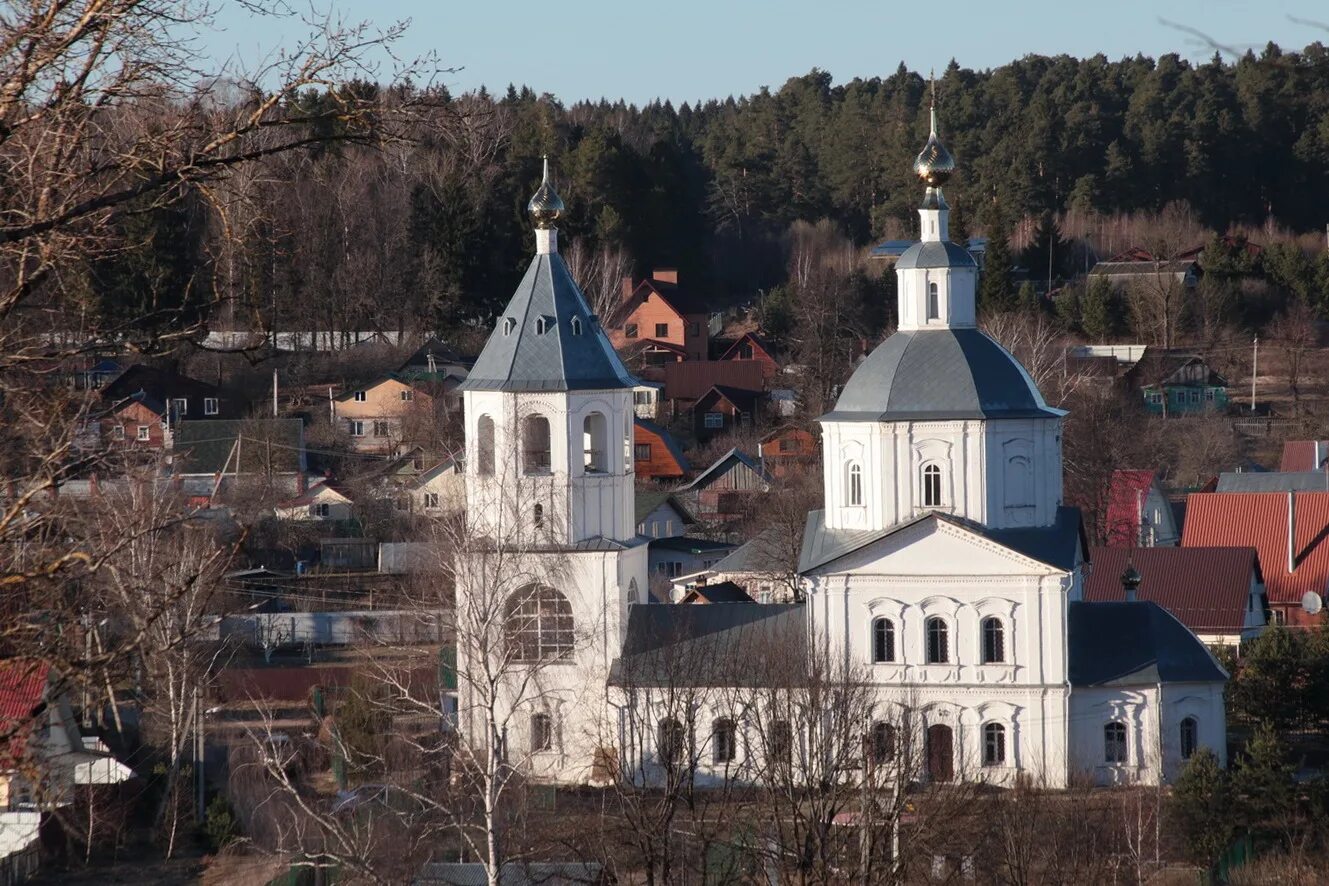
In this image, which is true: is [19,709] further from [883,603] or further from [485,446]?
[883,603]

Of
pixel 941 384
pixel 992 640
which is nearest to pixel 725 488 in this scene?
pixel 941 384

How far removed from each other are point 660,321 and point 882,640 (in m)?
32.7

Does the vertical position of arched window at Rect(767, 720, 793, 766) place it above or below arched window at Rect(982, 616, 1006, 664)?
below

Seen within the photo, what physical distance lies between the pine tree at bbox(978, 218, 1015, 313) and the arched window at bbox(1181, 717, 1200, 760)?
28.6 meters

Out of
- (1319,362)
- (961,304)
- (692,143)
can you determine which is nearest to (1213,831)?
(961,304)

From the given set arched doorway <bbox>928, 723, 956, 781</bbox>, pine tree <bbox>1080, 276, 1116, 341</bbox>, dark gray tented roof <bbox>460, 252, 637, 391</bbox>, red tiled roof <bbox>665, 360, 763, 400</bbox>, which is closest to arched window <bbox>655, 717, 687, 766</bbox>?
arched doorway <bbox>928, 723, 956, 781</bbox>

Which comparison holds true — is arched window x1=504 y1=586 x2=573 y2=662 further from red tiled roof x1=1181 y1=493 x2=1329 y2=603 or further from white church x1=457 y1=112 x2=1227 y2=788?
red tiled roof x1=1181 y1=493 x2=1329 y2=603

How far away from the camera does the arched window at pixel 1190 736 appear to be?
25266mm

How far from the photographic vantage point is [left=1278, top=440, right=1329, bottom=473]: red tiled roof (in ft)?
147

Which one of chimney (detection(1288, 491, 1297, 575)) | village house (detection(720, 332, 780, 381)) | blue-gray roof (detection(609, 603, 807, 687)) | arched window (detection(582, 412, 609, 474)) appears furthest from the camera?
village house (detection(720, 332, 780, 381))

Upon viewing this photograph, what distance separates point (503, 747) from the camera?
61.3 feet

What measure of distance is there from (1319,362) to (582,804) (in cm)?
3773

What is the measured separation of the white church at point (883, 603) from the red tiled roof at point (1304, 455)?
66.8 feet

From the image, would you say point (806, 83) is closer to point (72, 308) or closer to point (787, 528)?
point (787, 528)
